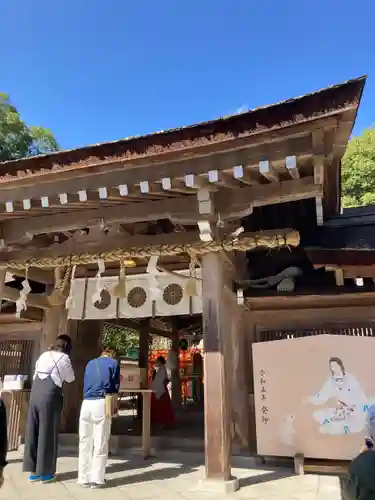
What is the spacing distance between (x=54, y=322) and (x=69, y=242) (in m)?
1.89

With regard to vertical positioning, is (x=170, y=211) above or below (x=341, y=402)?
above

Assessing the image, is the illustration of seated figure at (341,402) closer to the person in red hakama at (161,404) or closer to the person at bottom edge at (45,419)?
the person at bottom edge at (45,419)

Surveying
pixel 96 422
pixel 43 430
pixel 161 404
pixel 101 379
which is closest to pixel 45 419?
pixel 43 430

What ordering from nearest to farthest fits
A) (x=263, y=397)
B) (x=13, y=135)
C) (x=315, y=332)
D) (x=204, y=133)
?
1. (x=204, y=133)
2. (x=263, y=397)
3. (x=315, y=332)
4. (x=13, y=135)

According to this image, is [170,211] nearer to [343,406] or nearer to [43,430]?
[43,430]

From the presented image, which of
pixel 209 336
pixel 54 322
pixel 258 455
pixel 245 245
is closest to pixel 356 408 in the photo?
pixel 258 455

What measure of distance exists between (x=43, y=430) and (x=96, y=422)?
621 mm

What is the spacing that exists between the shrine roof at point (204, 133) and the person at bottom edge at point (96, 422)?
250cm

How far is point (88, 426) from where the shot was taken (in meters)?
5.03

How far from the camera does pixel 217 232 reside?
5.17 m

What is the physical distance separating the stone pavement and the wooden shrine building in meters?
0.41

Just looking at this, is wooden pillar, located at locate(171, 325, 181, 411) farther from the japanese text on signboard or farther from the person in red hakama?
the japanese text on signboard

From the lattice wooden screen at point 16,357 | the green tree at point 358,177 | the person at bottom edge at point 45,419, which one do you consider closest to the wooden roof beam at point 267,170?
the person at bottom edge at point 45,419

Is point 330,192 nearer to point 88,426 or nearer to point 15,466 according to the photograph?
point 88,426
